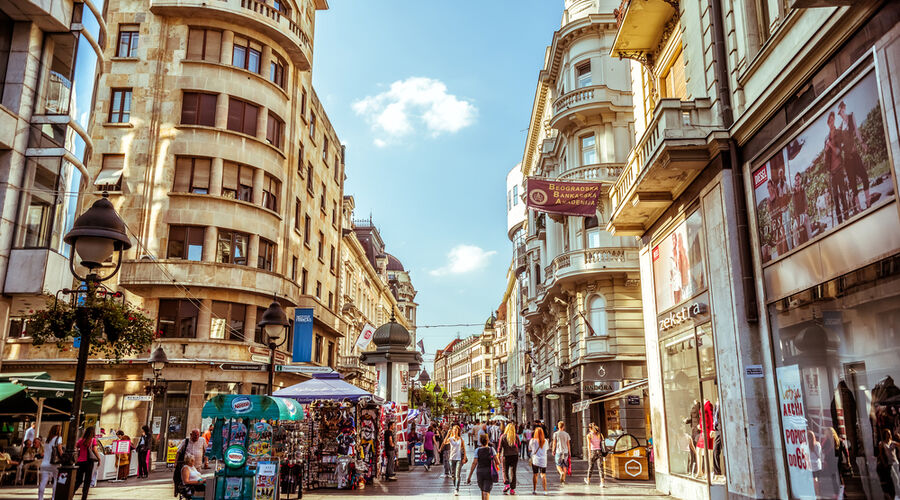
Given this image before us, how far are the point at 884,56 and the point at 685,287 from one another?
768 centimetres

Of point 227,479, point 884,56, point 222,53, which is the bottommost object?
point 227,479

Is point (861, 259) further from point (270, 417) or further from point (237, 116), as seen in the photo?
point (237, 116)

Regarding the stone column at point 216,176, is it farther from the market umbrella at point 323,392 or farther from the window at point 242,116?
the market umbrella at point 323,392

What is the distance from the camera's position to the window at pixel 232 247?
96.8ft

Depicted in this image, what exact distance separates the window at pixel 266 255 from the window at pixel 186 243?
273cm

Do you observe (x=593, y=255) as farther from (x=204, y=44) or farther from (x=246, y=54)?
(x=204, y=44)

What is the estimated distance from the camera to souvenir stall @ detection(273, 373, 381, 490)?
1802 centimetres

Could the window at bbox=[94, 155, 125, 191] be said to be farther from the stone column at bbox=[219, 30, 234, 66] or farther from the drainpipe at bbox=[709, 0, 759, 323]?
the drainpipe at bbox=[709, 0, 759, 323]

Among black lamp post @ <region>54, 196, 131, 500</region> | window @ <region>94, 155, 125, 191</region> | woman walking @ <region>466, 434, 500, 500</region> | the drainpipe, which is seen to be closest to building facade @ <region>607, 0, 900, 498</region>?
the drainpipe

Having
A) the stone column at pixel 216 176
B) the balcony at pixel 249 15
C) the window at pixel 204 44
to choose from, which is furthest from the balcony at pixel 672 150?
the window at pixel 204 44

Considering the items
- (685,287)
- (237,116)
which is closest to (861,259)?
(685,287)

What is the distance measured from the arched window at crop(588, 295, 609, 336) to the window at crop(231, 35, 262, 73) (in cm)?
1946

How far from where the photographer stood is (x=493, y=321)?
131500 millimetres

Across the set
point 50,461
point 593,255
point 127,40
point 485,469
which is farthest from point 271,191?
point 485,469
